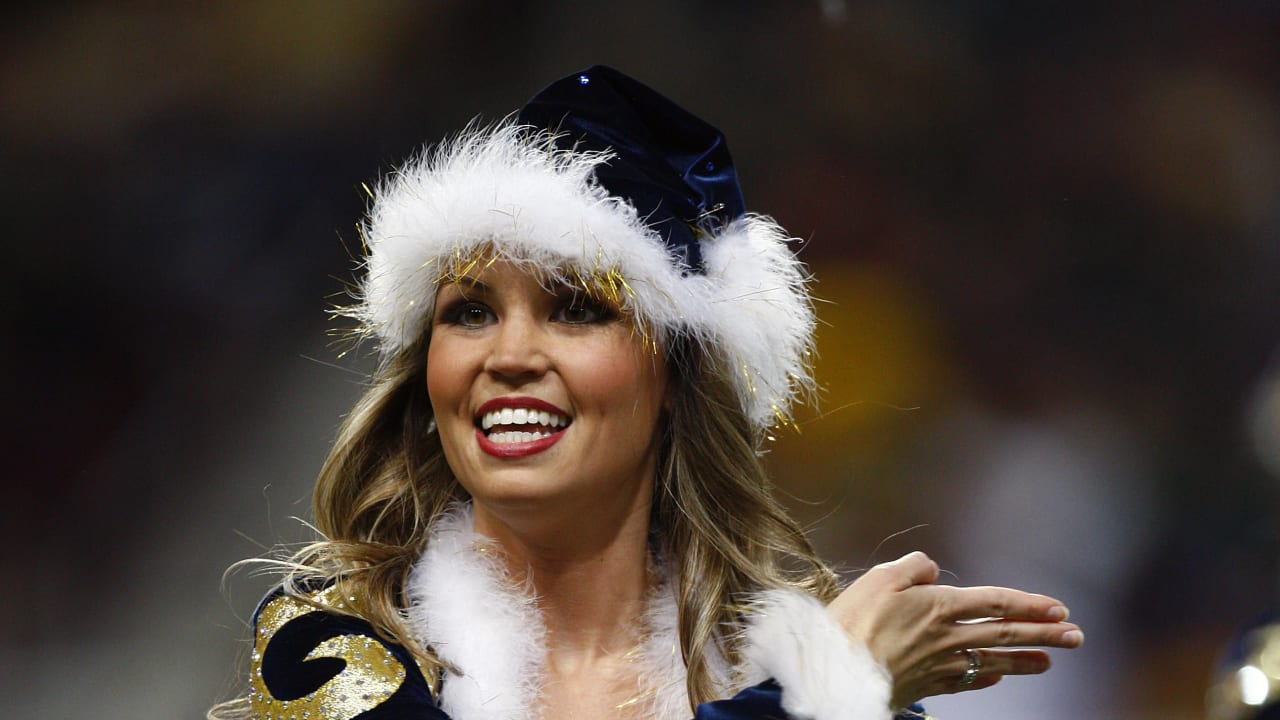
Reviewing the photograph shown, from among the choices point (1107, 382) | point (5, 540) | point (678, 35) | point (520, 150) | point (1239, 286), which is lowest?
point (5, 540)

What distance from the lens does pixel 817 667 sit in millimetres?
1711

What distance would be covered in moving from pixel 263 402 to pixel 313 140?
60 cm

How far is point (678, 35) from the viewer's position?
3152 millimetres

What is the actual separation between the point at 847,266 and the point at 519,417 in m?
1.54

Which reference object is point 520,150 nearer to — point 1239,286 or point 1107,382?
point 1107,382

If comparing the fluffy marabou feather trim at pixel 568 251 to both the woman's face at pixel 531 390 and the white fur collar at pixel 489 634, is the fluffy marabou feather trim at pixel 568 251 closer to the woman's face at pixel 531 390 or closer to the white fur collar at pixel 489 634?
the woman's face at pixel 531 390

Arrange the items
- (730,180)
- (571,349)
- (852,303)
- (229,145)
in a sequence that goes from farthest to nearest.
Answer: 1. (852,303)
2. (229,145)
3. (730,180)
4. (571,349)

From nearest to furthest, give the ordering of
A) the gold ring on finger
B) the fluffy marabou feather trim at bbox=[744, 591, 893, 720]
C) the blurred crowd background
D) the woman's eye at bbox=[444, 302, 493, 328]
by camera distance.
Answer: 1. the fluffy marabou feather trim at bbox=[744, 591, 893, 720]
2. the gold ring on finger
3. the woman's eye at bbox=[444, 302, 493, 328]
4. the blurred crowd background

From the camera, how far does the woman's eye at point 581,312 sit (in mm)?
1894

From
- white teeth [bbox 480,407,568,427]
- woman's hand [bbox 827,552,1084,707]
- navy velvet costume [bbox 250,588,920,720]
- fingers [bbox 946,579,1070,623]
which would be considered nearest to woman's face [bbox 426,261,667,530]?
white teeth [bbox 480,407,568,427]

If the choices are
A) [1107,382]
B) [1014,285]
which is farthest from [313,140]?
[1107,382]

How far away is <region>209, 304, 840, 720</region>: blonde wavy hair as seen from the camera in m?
2.00

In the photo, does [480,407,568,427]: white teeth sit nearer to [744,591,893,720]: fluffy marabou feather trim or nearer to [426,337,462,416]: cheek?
[426,337,462,416]: cheek

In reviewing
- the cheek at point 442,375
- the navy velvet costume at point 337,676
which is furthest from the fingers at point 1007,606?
the cheek at point 442,375
